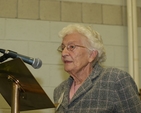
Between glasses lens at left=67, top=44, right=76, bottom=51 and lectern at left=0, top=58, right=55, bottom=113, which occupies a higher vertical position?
glasses lens at left=67, top=44, right=76, bottom=51

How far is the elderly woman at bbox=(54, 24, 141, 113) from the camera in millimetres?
2062

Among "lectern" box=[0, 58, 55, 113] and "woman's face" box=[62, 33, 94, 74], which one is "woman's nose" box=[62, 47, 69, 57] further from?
"lectern" box=[0, 58, 55, 113]

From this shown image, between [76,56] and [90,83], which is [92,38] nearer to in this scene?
[76,56]

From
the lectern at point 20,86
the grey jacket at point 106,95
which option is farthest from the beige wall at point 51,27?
the lectern at point 20,86

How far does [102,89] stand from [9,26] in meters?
1.28

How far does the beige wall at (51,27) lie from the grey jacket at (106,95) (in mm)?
835

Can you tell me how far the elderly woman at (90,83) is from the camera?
206 cm

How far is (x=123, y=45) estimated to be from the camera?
10.6 feet

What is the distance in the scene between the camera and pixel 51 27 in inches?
123

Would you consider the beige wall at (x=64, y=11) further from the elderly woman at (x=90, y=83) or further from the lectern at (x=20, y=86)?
the lectern at (x=20, y=86)

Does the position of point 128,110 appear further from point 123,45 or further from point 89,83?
point 123,45

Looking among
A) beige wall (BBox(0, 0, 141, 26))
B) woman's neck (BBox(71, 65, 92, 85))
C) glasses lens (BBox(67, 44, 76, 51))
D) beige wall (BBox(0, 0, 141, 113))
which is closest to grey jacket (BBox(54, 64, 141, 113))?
woman's neck (BBox(71, 65, 92, 85))

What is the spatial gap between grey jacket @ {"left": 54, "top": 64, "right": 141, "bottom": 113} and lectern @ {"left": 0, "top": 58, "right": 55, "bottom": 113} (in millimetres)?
385

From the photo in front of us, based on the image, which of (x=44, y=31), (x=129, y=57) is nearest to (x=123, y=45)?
(x=129, y=57)
